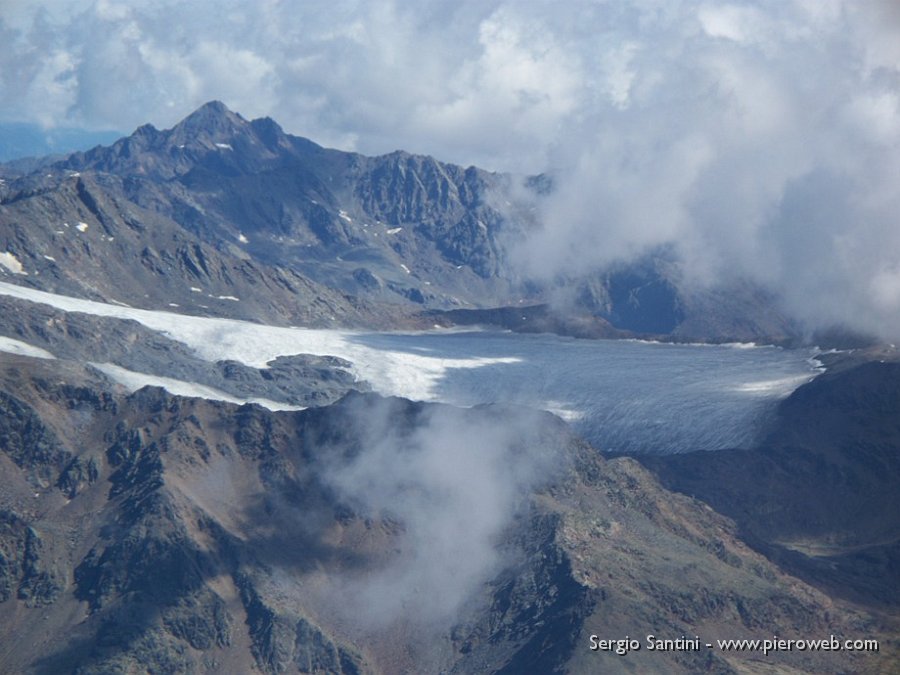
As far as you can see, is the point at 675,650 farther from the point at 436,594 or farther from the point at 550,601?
the point at 436,594

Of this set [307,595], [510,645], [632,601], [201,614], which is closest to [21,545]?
[201,614]

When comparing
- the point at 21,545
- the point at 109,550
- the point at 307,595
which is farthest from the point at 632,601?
the point at 21,545

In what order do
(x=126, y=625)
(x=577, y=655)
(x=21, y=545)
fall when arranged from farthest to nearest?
(x=21, y=545), (x=126, y=625), (x=577, y=655)

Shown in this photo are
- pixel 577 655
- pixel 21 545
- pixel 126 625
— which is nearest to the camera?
pixel 577 655

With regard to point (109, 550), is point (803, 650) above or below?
below

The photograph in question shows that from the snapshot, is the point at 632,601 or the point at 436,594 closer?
the point at 632,601

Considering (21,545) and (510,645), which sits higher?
(21,545)

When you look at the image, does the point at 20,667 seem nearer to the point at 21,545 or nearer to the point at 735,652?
the point at 21,545

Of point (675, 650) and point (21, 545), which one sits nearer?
point (675, 650)

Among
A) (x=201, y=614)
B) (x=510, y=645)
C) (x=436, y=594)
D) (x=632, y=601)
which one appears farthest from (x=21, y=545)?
(x=632, y=601)
